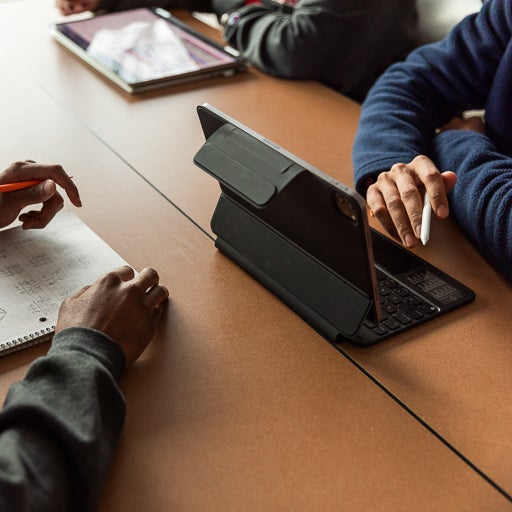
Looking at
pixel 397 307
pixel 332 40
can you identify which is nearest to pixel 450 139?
pixel 397 307

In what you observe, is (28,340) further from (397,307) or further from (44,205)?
(397,307)

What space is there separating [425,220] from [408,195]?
2.3 inches

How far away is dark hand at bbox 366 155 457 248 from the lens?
1.11 meters

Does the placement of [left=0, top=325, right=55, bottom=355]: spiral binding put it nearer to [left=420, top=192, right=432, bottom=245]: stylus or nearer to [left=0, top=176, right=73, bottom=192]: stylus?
[left=0, top=176, right=73, bottom=192]: stylus

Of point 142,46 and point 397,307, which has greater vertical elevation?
point 397,307

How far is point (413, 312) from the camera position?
3.34 feet

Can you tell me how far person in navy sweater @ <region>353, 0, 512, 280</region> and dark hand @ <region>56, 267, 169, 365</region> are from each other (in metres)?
0.37

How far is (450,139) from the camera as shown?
1.33 m

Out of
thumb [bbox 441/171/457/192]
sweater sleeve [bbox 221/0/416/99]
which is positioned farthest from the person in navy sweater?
sweater sleeve [bbox 221/0/416/99]

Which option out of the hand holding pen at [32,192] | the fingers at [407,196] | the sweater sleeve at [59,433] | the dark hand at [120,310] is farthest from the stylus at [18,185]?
the fingers at [407,196]

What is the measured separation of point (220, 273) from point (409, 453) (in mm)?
400

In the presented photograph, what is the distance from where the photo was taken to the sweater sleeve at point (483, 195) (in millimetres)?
1114

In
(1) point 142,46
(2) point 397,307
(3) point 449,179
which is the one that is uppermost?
(3) point 449,179

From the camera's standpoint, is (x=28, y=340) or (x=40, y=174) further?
(x=40, y=174)
